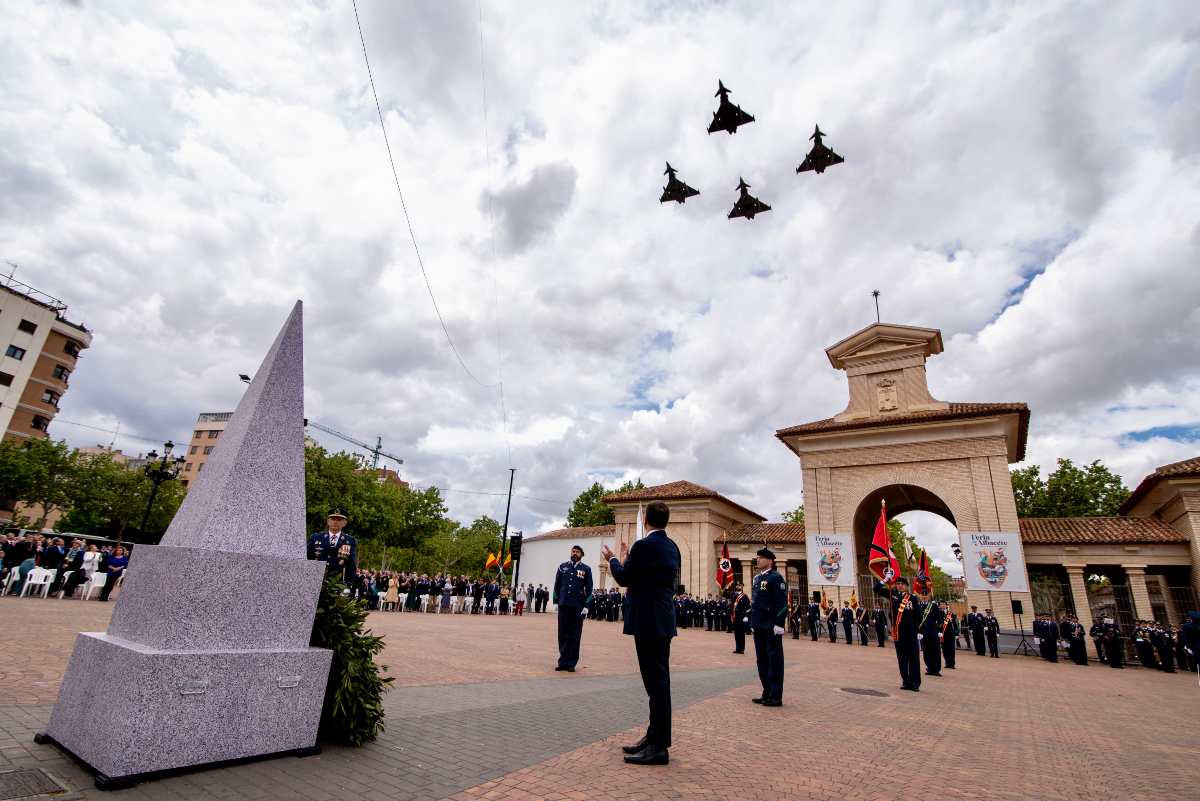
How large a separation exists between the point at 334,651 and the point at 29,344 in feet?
200

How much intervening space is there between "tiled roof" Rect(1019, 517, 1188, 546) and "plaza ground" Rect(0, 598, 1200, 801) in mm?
16241

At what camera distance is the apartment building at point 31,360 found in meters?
43.9

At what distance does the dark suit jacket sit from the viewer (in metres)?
4.84

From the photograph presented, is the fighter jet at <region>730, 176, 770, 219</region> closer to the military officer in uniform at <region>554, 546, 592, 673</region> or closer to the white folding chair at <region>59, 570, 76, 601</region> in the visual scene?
the military officer in uniform at <region>554, 546, 592, 673</region>

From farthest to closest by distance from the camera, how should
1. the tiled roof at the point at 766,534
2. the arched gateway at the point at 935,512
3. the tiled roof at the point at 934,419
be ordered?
1. the tiled roof at the point at 766,534
2. the tiled roof at the point at 934,419
3. the arched gateway at the point at 935,512

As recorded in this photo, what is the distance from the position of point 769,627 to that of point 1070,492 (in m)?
49.7

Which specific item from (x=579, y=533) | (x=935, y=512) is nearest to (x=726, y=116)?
(x=935, y=512)

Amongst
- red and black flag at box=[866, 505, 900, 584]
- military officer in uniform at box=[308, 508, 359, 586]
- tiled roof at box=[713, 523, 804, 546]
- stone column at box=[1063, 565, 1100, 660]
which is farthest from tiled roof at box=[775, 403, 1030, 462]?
Answer: military officer in uniform at box=[308, 508, 359, 586]

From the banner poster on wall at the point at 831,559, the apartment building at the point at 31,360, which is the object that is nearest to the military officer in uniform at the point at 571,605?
the banner poster on wall at the point at 831,559

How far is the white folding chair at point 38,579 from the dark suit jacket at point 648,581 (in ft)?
60.0

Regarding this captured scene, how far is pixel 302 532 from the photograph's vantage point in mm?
4285

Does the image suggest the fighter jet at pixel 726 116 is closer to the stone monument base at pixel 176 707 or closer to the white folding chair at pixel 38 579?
the stone monument base at pixel 176 707

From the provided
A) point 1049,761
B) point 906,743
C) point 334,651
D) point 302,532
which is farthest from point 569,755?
point 1049,761

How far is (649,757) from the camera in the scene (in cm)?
426
